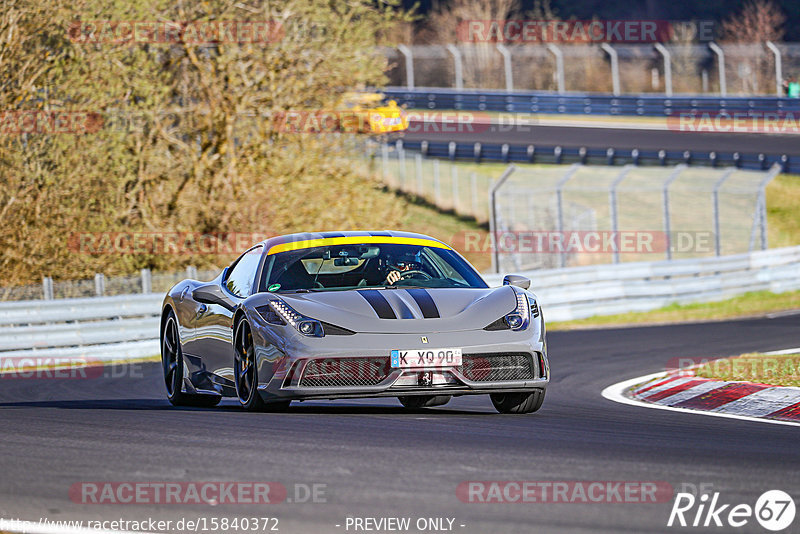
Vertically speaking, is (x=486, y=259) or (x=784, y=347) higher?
(x=784, y=347)

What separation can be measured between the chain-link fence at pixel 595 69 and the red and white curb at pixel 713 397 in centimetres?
4374

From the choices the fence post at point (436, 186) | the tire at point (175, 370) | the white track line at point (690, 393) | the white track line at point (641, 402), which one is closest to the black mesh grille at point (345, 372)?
the tire at point (175, 370)

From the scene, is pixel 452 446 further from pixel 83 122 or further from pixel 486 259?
pixel 486 259

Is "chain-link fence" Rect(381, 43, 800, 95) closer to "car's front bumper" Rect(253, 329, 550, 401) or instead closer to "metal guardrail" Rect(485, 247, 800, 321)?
"metal guardrail" Rect(485, 247, 800, 321)

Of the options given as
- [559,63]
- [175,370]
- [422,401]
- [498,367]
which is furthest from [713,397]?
[559,63]

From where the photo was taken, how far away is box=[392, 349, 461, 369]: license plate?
804 centimetres

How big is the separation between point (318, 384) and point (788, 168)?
28695mm

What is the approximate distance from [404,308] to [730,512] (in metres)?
3.50

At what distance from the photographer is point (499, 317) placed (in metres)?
8.38

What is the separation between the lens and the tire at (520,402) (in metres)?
8.79

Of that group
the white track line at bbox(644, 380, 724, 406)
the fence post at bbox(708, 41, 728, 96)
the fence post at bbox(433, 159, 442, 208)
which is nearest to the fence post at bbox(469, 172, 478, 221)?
the fence post at bbox(433, 159, 442, 208)

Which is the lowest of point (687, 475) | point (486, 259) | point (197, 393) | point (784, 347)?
point (486, 259)

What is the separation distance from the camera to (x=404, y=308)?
8258 millimetres

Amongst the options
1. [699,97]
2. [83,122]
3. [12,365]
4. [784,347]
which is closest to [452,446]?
[784,347]
